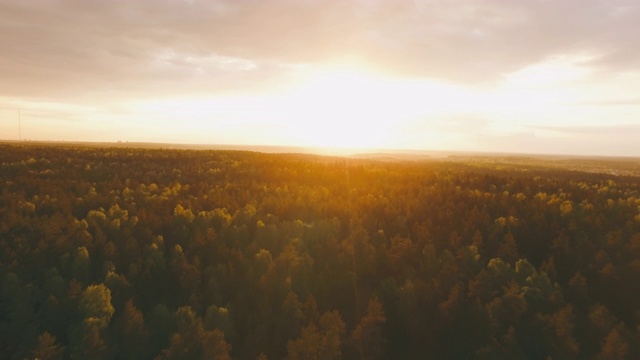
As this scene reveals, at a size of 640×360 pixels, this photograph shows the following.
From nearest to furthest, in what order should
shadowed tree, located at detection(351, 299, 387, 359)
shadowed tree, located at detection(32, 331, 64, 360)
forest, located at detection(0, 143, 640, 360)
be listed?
1. shadowed tree, located at detection(32, 331, 64, 360)
2. forest, located at detection(0, 143, 640, 360)
3. shadowed tree, located at detection(351, 299, 387, 359)

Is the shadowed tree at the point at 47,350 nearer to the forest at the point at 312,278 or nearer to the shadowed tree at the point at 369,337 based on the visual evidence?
the forest at the point at 312,278

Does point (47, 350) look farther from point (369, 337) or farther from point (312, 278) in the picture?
point (369, 337)

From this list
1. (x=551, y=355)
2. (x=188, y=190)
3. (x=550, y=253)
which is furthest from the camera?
(x=188, y=190)

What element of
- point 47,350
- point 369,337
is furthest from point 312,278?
point 47,350

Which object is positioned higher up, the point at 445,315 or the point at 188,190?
the point at 188,190

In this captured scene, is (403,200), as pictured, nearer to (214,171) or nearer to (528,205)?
(528,205)

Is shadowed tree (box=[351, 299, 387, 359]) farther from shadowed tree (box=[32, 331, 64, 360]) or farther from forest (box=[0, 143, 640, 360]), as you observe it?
shadowed tree (box=[32, 331, 64, 360])

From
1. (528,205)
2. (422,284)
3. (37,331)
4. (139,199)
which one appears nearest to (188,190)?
(139,199)

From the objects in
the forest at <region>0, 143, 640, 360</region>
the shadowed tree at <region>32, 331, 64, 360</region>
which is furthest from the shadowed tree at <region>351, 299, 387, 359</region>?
the shadowed tree at <region>32, 331, 64, 360</region>

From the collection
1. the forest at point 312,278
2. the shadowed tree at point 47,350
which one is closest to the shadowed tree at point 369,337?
the forest at point 312,278
